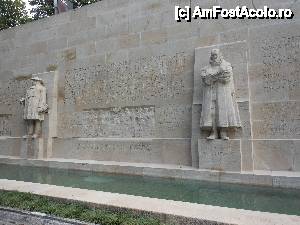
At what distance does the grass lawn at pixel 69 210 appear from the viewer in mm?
3588

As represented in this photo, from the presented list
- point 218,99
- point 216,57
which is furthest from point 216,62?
point 218,99

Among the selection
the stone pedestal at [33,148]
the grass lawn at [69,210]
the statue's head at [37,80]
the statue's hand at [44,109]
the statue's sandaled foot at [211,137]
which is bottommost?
the grass lawn at [69,210]

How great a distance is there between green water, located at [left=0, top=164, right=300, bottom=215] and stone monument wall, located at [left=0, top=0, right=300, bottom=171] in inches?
32.9

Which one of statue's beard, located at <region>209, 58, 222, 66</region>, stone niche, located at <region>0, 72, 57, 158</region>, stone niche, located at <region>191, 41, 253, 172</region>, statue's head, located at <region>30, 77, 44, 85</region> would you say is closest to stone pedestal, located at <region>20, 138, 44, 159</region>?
stone niche, located at <region>0, 72, 57, 158</region>

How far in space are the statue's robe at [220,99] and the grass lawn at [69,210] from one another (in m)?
3.48

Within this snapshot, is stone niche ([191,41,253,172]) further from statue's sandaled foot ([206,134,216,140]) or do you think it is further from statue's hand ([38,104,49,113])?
statue's hand ([38,104,49,113])

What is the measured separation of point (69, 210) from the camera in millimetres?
3947

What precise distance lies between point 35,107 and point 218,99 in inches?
241

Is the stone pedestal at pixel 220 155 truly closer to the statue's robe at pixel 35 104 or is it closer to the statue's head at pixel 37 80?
the statue's robe at pixel 35 104

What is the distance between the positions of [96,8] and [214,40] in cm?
434

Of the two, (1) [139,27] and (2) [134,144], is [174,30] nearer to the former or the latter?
(1) [139,27]

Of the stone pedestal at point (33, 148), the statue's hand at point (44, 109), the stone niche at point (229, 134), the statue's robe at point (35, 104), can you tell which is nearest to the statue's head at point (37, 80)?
the statue's robe at point (35, 104)

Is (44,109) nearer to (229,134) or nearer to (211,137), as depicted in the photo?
(211,137)

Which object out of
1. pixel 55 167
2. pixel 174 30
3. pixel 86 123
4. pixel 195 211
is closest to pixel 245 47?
pixel 174 30
